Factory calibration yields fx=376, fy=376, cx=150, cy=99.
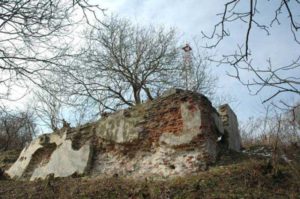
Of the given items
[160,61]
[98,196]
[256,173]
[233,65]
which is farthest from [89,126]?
[160,61]

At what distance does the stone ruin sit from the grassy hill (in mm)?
413

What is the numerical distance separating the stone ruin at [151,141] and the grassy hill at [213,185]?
413 mm

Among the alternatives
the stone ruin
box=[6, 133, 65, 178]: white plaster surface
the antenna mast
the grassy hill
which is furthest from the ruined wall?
the antenna mast

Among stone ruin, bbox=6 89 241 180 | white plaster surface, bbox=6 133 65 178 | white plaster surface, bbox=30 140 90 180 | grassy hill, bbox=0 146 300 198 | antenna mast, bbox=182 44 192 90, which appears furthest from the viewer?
antenna mast, bbox=182 44 192 90

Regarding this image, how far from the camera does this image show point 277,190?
656cm

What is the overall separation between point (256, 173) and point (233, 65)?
158 inches

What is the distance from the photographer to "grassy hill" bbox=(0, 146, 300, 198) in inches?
260

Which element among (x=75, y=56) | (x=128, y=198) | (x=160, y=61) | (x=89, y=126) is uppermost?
(x=160, y=61)

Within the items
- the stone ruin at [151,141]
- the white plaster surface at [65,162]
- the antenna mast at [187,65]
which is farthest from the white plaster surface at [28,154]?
the antenna mast at [187,65]

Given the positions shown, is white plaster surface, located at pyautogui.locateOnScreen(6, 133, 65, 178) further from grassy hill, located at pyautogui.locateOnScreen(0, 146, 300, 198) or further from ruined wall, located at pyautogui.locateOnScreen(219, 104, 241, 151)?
ruined wall, located at pyautogui.locateOnScreen(219, 104, 241, 151)

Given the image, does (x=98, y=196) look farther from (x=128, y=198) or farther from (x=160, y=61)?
(x=160, y=61)

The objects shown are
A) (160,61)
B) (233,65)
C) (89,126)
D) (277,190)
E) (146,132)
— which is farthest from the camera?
(160,61)

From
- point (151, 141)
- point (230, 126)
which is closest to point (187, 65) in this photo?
point (230, 126)

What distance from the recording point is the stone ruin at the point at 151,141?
839cm
